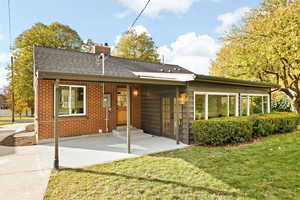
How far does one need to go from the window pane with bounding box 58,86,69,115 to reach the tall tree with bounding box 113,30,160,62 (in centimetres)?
1567

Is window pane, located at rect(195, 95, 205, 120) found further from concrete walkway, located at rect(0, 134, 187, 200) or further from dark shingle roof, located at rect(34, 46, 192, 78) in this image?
dark shingle roof, located at rect(34, 46, 192, 78)

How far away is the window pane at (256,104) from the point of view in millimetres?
8806

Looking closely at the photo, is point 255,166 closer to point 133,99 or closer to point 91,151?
point 91,151

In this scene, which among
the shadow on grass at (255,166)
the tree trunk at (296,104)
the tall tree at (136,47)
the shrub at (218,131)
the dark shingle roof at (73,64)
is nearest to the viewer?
the shadow on grass at (255,166)

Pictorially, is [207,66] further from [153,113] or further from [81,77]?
[81,77]

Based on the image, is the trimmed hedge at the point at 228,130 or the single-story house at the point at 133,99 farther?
the single-story house at the point at 133,99

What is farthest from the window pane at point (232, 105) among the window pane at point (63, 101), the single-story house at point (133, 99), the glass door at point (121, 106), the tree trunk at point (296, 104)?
the tree trunk at point (296, 104)

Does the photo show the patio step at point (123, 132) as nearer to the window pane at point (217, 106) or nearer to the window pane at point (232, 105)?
the window pane at point (217, 106)

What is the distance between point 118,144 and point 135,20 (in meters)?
4.73

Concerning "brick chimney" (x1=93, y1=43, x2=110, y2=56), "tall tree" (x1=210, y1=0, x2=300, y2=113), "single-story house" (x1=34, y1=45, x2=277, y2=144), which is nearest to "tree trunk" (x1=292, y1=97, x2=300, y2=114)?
"tall tree" (x1=210, y1=0, x2=300, y2=113)

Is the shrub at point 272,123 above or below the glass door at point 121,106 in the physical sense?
below

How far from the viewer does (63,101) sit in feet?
23.3

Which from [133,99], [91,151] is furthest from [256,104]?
[91,151]

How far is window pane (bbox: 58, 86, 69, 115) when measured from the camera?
705cm
